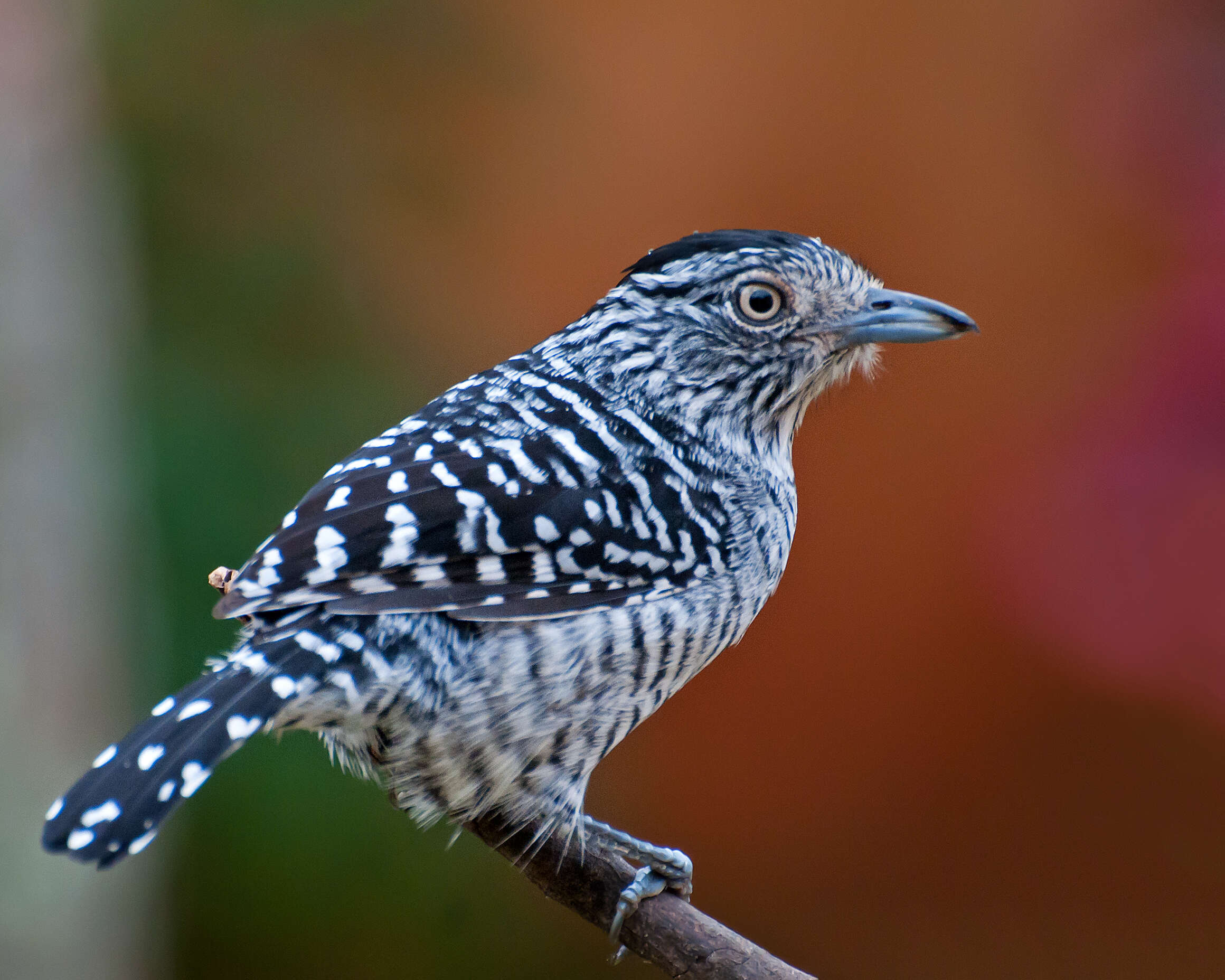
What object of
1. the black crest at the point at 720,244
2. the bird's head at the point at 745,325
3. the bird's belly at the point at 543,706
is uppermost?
the black crest at the point at 720,244

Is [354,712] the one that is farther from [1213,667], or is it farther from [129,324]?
[1213,667]

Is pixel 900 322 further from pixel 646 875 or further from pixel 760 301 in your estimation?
pixel 646 875

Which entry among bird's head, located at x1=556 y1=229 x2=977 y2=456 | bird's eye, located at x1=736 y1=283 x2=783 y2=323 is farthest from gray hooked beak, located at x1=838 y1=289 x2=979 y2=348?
bird's eye, located at x1=736 y1=283 x2=783 y2=323

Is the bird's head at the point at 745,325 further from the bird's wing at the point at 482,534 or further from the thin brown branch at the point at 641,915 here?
the thin brown branch at the point at 641,915

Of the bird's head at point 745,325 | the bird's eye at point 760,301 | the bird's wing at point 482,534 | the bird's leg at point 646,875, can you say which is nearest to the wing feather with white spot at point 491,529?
the bird's wing at point 482,534

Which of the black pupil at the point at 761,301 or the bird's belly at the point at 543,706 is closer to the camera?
the bird's belly at the point at 543,706

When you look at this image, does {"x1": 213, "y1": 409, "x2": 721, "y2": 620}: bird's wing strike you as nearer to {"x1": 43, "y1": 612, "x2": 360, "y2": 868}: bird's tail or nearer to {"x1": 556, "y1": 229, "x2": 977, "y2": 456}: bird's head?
{"x1": 43, "y1": 612, "x2": 360, "y2": 868}: bird's tail

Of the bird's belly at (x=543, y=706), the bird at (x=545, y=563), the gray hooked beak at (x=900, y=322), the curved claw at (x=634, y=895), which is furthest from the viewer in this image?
the gray hooked beak at (x=900, y=322)
